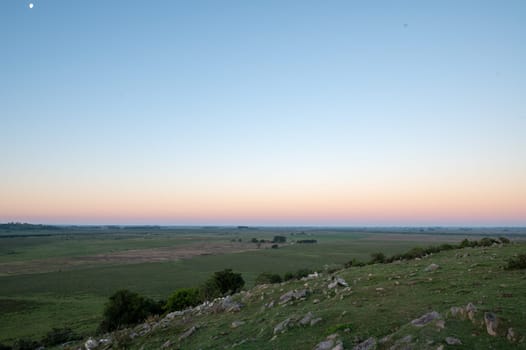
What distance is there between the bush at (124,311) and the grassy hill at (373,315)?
11.1 metres

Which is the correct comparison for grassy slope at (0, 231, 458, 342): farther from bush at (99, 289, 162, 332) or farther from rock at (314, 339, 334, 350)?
rock at (314, 339, 334, 350)

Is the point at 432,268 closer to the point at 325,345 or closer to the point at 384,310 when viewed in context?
the point at 384,310

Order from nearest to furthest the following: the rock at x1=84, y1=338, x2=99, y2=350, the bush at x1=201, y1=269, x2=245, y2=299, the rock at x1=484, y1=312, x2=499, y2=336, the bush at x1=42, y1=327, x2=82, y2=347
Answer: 1. the rock at x1=484, y1=312, x2=499, y2=336
2. the rock at x1=84, y1=338, x2=99, y2=350
3. the bush at x1=42, y1=327, x2=82, y2=347
4. the bush at x1=201, y1=269, x2=245, y2=299

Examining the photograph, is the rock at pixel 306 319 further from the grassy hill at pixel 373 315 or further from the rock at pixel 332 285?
the rock at pixel 332 285

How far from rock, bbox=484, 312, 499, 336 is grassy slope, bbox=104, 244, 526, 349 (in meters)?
0.18

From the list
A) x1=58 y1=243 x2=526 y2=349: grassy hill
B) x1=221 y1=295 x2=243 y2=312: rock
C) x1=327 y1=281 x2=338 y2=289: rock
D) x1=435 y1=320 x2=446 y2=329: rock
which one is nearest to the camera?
x1=58 y1=243 x2=526 y2=349: grassy hill

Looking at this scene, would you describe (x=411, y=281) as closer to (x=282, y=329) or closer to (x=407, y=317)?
(x=407, y=317)

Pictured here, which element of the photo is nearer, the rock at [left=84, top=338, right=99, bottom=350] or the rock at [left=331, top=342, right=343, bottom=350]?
the rock at [left=331, top=342, right=343, bottom=350]

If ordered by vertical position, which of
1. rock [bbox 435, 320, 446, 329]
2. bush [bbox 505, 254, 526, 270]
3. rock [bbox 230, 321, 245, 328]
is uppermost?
bush [bbox 505, 254, 526, 270]

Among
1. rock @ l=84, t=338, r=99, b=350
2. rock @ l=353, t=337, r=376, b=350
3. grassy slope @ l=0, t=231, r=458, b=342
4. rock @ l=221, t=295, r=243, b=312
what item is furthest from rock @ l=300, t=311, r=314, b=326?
grassy slope @ l=0, t=231, r=458, b=342

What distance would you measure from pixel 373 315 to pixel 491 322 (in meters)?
4.74

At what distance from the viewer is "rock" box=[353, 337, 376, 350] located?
40.4 feet

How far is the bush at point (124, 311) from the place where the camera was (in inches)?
1393

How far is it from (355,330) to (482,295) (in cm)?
625
